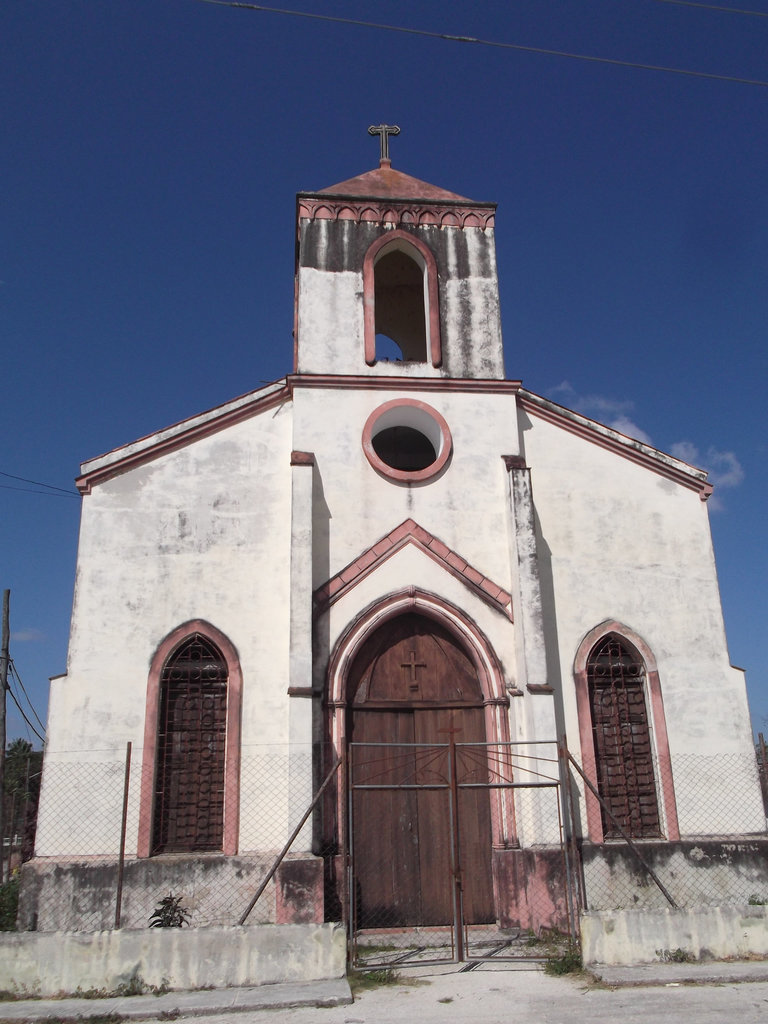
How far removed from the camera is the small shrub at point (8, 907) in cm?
1057

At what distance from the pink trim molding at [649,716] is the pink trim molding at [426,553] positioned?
139 centimetres

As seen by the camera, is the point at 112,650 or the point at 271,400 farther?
the point at 271,400

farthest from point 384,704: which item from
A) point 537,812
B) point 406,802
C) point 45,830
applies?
point 45,830

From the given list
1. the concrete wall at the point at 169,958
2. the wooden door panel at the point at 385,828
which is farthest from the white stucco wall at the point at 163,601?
the concrete wall at the point at 169,958

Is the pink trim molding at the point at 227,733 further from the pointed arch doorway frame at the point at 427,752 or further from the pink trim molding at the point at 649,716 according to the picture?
the pink trim molding at the point at 649,716

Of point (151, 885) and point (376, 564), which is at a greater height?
point (376, 564)

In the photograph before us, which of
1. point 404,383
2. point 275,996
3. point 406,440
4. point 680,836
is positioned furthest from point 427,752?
point 404,383

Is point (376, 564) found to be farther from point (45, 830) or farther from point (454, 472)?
point (45, 830)

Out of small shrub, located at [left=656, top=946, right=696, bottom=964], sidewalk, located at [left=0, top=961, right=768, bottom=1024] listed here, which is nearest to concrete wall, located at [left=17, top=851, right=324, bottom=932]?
sidewalk, located at [left=0, top=961, right=768, bottom=1024]

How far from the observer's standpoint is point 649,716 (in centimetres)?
1236

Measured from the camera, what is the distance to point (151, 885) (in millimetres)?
10641

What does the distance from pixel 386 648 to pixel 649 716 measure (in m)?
4.00

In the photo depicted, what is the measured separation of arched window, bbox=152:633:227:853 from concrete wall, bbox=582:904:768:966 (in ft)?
16.5

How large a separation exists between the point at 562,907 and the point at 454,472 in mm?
6235
